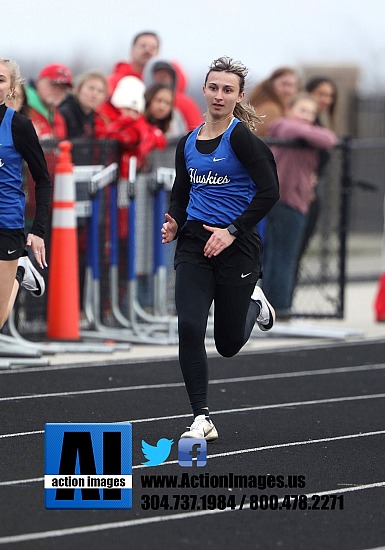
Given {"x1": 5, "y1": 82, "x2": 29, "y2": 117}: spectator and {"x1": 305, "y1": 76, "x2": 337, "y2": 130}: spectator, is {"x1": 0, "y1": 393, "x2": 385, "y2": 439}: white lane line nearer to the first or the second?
{"x1": 5, "y1": 82, "x2": 29, "y2": 117}: spectator

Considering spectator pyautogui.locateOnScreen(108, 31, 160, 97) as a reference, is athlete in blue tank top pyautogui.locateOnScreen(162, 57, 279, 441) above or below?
below

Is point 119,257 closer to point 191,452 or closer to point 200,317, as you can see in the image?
point 200,317

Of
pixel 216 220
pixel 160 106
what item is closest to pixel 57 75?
pixel 160 106

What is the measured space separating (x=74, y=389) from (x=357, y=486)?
10.1 ft

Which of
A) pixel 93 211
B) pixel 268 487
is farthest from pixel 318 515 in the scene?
→ pixel 93 211

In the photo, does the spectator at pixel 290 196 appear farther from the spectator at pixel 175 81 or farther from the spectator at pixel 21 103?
the spectator at pixel 21 103

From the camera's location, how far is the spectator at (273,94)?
42.2 ft

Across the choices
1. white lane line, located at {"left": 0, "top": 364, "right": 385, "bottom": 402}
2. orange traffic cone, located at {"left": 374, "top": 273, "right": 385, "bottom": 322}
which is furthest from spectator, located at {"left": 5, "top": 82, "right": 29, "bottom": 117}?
orange traffic cone, located at {"left": 374, "top": 273, "right": 385, "bottom": 322}

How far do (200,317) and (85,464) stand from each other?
1.70 m

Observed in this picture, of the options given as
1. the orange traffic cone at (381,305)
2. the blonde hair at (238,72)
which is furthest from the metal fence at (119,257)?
the blonde hair at (238,72)

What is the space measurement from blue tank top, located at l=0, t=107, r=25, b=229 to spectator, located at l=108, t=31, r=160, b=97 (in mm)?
4666

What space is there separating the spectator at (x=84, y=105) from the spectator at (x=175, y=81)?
0.81 metres

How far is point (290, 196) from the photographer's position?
40.9 feet

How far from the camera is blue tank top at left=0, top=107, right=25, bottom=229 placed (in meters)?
8.20
